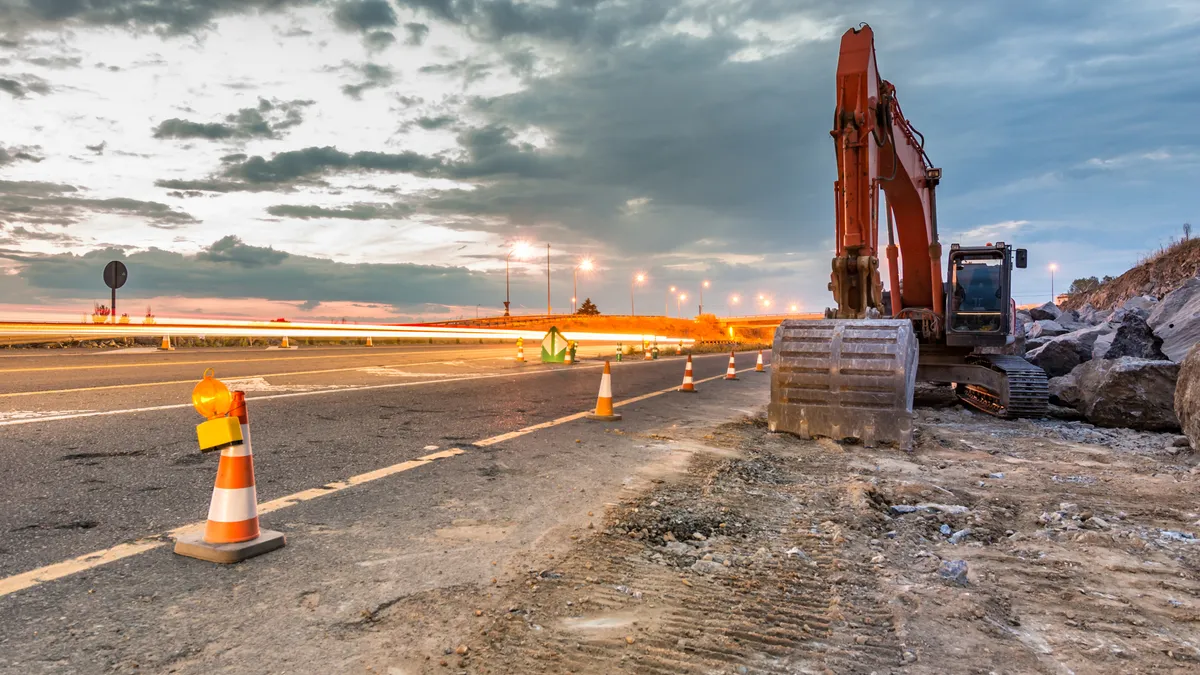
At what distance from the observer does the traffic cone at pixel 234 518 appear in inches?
145

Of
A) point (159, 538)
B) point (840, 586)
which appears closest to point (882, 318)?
point (840, 586)

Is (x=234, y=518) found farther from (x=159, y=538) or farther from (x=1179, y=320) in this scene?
(x=1179, y=320)

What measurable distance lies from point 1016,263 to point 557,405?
870 cm

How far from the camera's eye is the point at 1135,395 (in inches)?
393

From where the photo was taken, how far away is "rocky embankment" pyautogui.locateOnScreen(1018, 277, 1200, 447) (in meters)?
8.64

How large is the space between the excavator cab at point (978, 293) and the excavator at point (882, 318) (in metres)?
0.02

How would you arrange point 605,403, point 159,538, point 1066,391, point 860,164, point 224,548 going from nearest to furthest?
point 224,548 → point 159,538 → point 860,164 → point 605,403 → point 1066,391

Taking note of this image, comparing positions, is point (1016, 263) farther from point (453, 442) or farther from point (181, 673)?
point (181, 673)

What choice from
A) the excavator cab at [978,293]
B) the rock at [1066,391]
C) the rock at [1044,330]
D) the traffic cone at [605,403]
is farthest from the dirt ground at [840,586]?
the rock at [1044,330]

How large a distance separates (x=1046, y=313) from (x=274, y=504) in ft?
84.1

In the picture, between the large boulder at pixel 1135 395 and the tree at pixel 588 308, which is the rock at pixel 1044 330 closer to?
the large boulder at pixel 1135 395

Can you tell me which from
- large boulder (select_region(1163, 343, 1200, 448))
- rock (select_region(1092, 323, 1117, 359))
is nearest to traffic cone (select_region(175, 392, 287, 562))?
large boulder (select_region(1163, 343, 1200, 448))

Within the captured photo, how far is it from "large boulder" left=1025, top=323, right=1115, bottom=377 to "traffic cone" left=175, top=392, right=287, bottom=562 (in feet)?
50.4

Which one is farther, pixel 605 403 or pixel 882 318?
pixel 882 318
